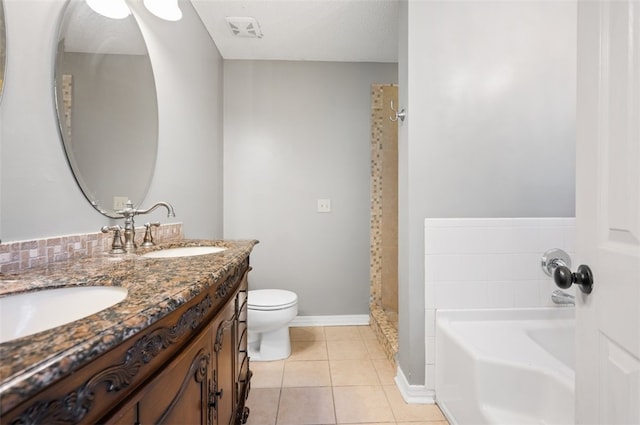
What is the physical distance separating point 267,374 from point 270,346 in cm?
21

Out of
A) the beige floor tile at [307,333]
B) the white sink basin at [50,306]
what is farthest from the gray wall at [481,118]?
the white sink basin at [50,306]

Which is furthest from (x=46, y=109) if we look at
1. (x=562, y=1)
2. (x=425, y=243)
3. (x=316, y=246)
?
(x=562, y=1)

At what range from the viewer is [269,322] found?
1.93m

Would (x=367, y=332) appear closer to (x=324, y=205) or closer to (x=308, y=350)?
(x=308, y=350)

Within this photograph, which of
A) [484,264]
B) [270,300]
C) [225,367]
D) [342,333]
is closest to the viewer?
[225,367]

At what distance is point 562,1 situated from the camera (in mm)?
1626

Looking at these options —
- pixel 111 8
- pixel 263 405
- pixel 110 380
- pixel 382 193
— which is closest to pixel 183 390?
pixel 110 380

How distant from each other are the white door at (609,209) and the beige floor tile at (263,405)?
1.30 metres

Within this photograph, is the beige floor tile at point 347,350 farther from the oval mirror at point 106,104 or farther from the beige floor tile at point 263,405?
the oval mirror at point 106,104

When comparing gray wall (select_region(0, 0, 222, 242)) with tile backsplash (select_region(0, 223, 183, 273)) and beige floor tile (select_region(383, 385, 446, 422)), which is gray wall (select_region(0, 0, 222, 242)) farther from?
beige floor tile (select_region(383, 385, 446, 422))

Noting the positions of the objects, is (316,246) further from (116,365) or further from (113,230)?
(116,365)

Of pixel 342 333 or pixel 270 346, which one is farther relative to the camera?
pixel 342 333

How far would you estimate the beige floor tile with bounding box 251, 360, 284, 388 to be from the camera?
5.79 ft

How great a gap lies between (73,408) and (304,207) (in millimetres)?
2266
